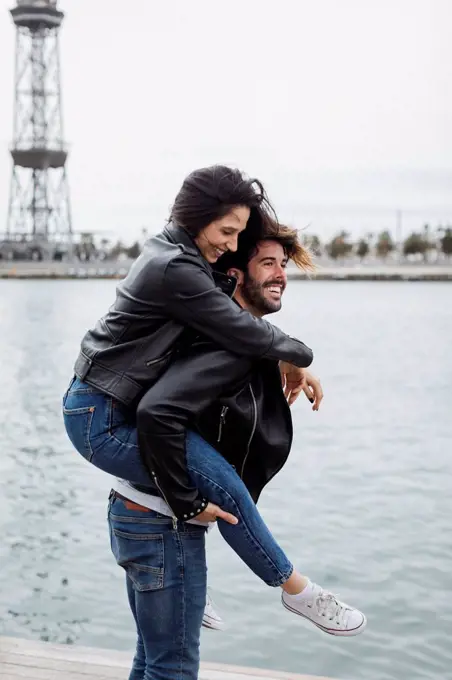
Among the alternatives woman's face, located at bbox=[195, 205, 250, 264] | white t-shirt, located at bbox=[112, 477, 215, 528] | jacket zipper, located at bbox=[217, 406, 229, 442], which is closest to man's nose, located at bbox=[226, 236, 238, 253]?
woman's face, located at bbox=[195, 205, 250, 264]

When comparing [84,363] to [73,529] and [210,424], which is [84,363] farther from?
[73,529]

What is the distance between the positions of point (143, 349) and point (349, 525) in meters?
6.98

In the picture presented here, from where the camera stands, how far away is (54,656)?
10.6ft

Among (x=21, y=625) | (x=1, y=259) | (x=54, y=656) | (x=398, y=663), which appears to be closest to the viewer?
(x=54, y=656)

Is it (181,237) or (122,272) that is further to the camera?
(122,272)

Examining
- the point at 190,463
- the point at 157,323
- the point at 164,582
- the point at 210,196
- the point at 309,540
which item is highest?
the point at 210,196

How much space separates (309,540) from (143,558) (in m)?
6.38

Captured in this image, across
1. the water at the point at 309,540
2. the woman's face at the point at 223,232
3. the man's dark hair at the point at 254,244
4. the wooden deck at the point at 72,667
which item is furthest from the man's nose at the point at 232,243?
the water at the point at 309,540

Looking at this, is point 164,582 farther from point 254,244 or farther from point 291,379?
point 254,244

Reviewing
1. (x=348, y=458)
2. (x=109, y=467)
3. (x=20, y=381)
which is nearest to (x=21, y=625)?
(x=109, y=467)

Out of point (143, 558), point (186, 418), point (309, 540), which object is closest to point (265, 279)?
point (186, 418)

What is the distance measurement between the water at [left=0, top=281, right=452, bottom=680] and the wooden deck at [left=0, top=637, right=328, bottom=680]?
8.23 ft

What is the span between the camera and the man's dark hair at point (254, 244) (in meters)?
2.34

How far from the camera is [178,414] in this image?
207 cm
